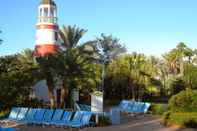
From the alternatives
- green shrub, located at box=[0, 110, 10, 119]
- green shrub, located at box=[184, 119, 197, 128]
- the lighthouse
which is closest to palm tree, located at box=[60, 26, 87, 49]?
the lighthouse

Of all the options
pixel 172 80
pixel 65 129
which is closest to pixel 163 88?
pixel 172 80

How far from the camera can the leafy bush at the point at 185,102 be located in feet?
96.2

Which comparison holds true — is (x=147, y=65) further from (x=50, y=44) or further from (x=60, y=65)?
(x=60, y=65)

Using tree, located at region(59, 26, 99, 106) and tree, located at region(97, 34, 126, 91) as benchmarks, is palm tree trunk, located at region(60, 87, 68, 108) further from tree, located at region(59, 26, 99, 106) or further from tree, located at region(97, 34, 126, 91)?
tree, located at region(97, 34, 126, 91)

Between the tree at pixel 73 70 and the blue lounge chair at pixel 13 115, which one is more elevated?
the tree at pixel 73 70

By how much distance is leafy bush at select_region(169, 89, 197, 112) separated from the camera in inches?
1154

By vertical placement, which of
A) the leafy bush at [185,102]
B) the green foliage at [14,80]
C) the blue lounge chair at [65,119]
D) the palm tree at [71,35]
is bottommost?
the blue lounge chair at [65,119]

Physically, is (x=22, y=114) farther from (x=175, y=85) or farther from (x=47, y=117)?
(x=175, y=85)

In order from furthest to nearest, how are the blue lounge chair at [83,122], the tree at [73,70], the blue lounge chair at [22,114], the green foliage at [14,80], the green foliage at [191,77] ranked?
the green foliage at [191,77], the tree at [73,70], the green foliage at [14,80], the blue lounge chair at [22,114], the blue lounge chair at [83,122]

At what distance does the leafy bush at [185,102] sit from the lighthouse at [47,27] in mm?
16894

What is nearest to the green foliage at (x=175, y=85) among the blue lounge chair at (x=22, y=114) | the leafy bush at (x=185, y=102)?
the leafy bush at (x=185, y=102)

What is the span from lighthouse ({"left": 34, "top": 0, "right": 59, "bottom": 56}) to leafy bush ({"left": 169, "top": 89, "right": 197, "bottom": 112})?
16894mm

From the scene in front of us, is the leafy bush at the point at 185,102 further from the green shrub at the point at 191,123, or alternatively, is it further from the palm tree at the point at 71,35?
the palm tree at the point at 71,35

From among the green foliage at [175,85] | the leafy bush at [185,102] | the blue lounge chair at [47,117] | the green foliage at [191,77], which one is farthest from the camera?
the green foliage at [175,85]
